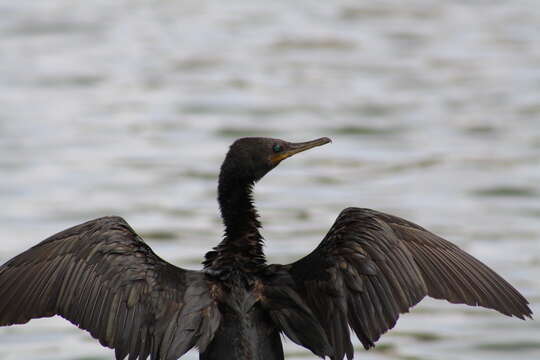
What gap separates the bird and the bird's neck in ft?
0.20

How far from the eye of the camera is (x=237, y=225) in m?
8.26

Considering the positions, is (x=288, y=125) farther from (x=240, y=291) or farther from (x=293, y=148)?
(x=240, y=291)

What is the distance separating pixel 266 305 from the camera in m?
7.87

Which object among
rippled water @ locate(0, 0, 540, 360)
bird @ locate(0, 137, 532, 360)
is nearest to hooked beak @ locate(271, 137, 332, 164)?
bird @ locate(0, 137, 532, 360)

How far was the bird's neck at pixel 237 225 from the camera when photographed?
8180 mm

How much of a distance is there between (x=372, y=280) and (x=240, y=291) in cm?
72

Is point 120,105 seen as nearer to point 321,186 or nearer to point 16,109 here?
point 16,109

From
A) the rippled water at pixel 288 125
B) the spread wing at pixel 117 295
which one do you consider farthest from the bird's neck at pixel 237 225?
the rippled water at pixel 288 125

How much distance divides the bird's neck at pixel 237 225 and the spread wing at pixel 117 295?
0.37 metres

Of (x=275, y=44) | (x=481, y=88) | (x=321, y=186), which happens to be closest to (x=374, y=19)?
(x=275, y=44)

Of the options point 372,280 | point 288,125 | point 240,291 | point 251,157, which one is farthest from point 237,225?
point 288,125

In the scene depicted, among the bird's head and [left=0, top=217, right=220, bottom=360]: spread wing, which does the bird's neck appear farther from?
[left=0, top=217, right=220, bottom=360]: spread wing

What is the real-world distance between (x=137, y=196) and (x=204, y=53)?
525cm

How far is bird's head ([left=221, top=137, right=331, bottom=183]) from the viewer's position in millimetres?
8227
